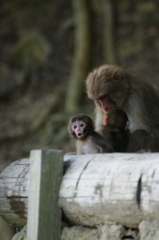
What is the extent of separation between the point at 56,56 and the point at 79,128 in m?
11.0

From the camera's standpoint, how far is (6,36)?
53.9 feet

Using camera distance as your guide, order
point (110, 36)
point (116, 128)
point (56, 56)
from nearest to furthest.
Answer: point (116, 128) < point (110, 36) < point (56, 56)

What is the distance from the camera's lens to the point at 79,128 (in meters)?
4.82

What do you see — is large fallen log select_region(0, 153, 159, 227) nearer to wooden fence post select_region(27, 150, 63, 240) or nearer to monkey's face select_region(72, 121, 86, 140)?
wooden fence post select_region(27, 150, 63, 240)

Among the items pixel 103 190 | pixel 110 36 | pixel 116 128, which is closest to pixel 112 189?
pixel 103 190

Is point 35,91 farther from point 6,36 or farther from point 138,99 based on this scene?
point 138,99

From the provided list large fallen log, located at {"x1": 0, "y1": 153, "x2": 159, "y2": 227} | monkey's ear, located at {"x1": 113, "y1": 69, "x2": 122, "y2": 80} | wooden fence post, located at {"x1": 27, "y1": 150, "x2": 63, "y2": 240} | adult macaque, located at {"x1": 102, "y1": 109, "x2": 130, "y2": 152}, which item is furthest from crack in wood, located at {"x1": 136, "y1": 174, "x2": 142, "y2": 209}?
monkey's ear, located at {"x1": 113, "y1": 69, "x2": 122, "y2": 80}

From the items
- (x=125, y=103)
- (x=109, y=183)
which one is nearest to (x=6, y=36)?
(x=125, y=103)

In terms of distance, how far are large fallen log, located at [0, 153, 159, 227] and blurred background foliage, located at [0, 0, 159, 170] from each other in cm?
718

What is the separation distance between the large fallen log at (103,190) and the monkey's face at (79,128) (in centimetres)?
96

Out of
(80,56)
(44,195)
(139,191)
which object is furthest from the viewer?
(80,56)

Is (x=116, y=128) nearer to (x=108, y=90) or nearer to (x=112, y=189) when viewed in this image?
(x=108, y=90)

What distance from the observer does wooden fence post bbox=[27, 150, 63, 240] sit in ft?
11.6

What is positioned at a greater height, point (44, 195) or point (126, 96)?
point (126, 96)
